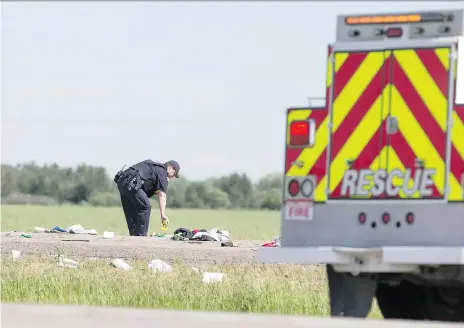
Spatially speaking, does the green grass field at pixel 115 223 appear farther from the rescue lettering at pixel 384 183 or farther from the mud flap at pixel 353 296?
the rescue lettering at pixel 384 183

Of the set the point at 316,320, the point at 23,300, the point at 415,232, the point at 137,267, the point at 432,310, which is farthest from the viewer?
the point at 137,267

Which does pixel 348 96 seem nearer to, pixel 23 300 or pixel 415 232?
pixel 415 232

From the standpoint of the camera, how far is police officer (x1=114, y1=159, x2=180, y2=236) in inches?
768

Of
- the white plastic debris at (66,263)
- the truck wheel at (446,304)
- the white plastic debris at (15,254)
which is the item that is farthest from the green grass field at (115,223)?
the truck wheel at (446,304)

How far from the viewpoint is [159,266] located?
1598 cm

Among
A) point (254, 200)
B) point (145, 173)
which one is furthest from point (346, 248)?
point (254, 200)

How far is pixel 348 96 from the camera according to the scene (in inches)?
425

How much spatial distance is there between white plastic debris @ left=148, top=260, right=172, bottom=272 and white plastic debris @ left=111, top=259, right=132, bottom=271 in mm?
257

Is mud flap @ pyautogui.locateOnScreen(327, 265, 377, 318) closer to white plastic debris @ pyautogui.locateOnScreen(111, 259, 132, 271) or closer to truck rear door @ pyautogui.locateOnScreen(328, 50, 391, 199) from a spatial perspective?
truck rear door @ pyautogui.locateOnScreen(328, 50, 391, 199)

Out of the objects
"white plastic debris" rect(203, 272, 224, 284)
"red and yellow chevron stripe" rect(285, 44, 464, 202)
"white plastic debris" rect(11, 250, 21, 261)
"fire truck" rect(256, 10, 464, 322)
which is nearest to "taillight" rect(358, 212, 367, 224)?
"fire truck" rect(256, 10, 464, 322)

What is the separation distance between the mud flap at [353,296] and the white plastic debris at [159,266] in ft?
16.6

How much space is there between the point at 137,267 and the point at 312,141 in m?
5.70

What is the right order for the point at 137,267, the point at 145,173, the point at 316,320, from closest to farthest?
the point at 316,320, the point at 137,267, the point at 145,173

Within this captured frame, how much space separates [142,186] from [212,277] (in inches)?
198
